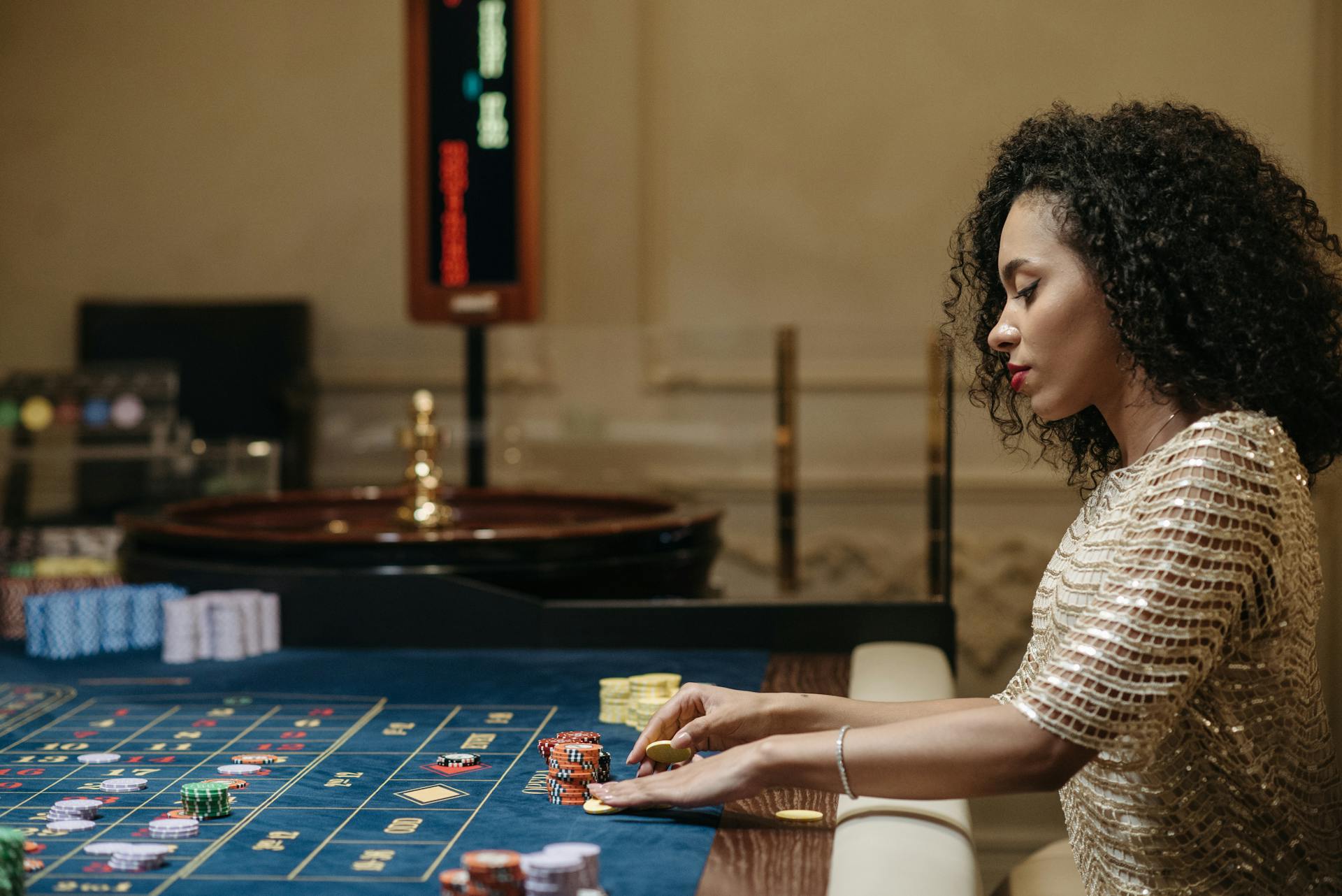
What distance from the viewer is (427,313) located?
435cm

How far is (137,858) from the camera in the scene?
1.19 m

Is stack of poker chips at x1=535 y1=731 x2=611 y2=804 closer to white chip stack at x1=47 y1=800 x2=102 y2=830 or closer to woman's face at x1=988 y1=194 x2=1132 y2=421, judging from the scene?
white chip stack at x1=47 y1=800 x2=102 y2=830

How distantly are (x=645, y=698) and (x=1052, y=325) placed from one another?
2.52ft

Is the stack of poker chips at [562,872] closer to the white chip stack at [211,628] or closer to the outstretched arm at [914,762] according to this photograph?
the outstretched arm at [914,762]

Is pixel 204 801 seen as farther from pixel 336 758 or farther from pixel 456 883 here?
pixel 456 883

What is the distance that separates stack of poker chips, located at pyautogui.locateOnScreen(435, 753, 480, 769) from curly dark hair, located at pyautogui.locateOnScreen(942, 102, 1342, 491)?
2.88ft

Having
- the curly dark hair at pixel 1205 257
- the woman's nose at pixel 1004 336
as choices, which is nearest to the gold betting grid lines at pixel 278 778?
the woman's nose at pixel 1004 336

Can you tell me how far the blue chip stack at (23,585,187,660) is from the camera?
240cm

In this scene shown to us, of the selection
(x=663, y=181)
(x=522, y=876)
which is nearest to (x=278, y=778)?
(x=522, y=876)

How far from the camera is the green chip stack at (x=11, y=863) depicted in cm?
108

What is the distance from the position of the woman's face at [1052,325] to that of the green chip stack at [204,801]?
0.94 meters

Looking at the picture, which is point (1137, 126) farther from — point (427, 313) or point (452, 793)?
point (427, 313)

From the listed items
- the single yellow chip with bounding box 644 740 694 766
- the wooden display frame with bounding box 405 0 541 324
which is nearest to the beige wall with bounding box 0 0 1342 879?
the wooden display frame with bounding box 405 0 541 324

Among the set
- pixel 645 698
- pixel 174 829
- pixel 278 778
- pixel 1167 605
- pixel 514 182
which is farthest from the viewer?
pixel 514 182
